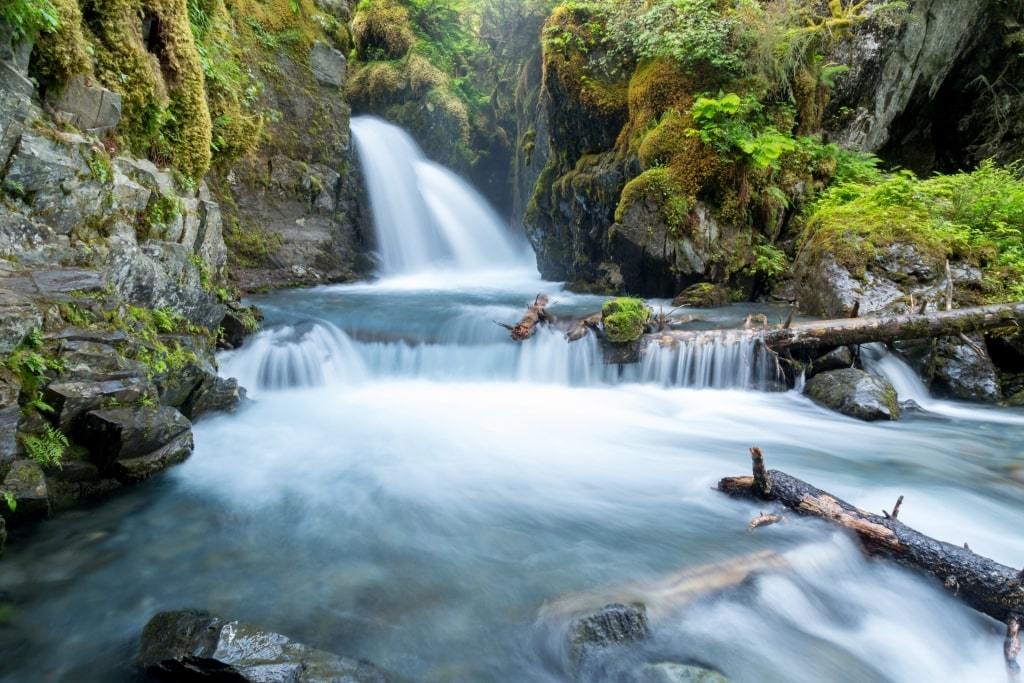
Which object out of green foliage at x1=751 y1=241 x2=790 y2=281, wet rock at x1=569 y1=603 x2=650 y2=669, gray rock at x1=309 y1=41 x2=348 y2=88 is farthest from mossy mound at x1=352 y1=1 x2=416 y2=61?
wet rock at x1=569 y1=603 x2=650 y2=669

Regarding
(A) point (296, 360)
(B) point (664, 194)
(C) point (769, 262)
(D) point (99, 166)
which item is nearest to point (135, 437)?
(D) point (99, 166)

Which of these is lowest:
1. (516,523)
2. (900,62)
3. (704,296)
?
(516,523)

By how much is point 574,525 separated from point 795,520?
53.9 inches

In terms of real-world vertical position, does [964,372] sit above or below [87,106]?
below

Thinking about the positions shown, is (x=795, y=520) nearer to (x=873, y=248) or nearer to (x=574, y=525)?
(x=574, y=525)

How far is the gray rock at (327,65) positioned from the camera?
1335 cm

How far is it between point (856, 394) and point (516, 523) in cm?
430

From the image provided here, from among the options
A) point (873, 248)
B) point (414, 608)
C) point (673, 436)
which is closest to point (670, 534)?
point (414, 608)

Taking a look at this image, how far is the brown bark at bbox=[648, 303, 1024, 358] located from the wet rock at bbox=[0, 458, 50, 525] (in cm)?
673

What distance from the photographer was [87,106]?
436 cm

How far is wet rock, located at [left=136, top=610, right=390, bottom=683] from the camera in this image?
2131mm

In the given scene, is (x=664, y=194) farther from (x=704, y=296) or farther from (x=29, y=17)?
(x=29, y=17)

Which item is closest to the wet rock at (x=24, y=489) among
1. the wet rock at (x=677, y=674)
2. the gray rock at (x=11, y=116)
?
the gray rock at (x=11, y=116)

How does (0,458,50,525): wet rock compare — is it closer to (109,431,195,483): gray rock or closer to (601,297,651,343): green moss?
(109,431,195,483): gray rock
